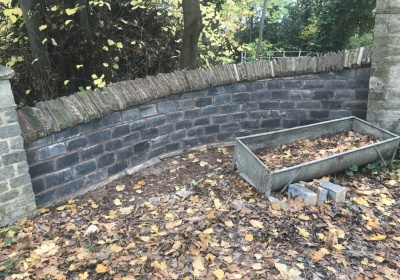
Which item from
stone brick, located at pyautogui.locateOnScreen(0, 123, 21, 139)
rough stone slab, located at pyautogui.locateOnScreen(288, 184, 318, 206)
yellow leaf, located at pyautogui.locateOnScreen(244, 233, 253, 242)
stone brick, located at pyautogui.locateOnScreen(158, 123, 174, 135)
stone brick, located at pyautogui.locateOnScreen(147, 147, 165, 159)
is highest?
stone brick, located at pyautogui.locateOnScreen(0, 123, 21, 139)

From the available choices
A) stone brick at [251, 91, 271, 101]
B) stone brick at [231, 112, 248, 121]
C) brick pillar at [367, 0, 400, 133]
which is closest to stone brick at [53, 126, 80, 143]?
stone brick at [231, 112, 248, 121]

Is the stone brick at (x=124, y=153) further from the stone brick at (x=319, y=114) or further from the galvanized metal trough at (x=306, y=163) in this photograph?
the stone brick at (x=319, y=114)

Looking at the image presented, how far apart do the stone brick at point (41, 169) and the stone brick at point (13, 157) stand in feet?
0.77

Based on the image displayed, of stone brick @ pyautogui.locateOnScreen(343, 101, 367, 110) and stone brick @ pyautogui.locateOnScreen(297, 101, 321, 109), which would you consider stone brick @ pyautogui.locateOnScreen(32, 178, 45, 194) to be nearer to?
stone brick @ pyautogui.locateOnScreen(297, 101, 321, 109)

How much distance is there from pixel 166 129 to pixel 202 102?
2.21ft

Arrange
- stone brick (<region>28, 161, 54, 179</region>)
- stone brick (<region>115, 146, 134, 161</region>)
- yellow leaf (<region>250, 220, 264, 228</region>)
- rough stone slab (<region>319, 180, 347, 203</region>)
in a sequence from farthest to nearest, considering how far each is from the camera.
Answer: stone brick (<region>115, 146, 134, 161</region>) < rough stone slab (<region>319, 180, 347, 203</region>) < stone brick (<region>28, 161, 54, 179</region>) < yellow leaf (<region>250, 220, 264, 228</region>)

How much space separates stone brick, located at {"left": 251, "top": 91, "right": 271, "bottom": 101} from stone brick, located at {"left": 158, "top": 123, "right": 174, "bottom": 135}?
136 centimetres

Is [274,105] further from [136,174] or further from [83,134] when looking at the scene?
[83,134]

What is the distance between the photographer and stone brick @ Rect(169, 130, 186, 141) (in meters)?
4.91

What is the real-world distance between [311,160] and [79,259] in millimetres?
2767

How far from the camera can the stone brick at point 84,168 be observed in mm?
3949

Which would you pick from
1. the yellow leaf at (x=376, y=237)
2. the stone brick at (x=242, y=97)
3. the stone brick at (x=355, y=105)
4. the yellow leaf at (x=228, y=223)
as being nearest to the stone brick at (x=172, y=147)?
the stone brick at (x=242, y=97)

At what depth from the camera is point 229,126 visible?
533 cm

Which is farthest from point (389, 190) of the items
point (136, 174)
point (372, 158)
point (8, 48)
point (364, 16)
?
point (364, 16)
